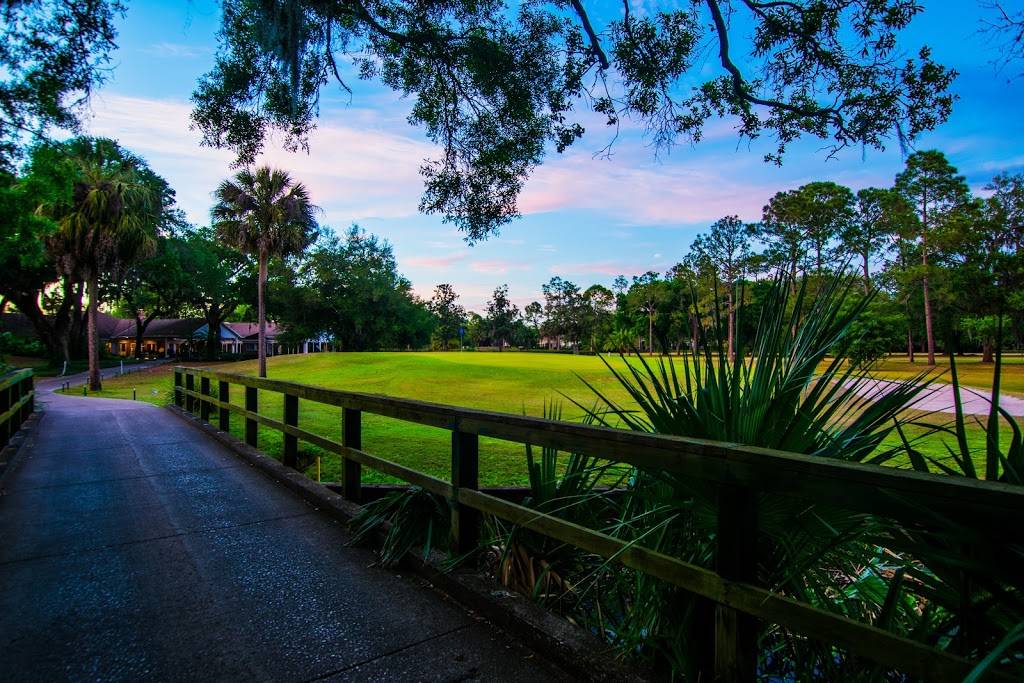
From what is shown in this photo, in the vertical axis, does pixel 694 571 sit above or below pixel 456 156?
below

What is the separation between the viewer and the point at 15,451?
7.24 meters

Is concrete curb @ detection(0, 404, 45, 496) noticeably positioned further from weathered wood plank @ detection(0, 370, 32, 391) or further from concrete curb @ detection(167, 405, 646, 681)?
concrete curb @ detection(167, 405, 646, 681)

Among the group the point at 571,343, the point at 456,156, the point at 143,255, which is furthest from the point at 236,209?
the point at 571,343

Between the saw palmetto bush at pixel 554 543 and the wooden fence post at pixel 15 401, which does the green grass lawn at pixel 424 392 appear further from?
the wooden fence post at pixel 15 401

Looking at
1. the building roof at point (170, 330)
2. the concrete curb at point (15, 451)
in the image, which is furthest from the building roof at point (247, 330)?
the concrete curb at point (15, 451)

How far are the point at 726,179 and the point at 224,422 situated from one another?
32.0 ft

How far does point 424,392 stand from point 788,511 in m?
22.7

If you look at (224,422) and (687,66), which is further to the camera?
(224,422)

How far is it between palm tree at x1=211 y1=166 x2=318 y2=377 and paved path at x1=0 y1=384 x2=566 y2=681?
23463 mm

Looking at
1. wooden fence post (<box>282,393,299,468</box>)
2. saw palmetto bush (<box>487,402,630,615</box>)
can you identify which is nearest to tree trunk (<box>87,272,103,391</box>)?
wooden fence post (<box>282,393,299,468</box>)

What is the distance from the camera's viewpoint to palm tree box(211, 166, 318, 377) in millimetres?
26297

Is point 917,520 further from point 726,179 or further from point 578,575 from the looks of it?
point 726,179

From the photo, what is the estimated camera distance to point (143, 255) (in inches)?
945

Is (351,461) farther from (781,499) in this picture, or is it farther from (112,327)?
(112,327)
